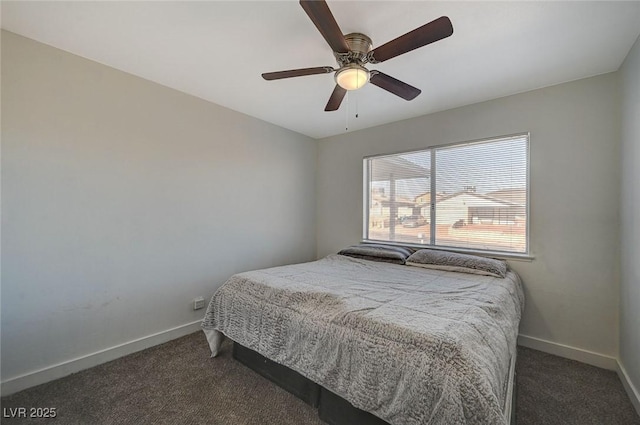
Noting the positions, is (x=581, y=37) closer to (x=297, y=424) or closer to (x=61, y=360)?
(x=297, y=424)

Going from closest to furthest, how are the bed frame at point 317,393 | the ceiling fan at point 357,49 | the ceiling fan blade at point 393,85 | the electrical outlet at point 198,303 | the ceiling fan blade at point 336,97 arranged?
the ceiling fan at point 357,49, the bed frame at point 317,393, the ceiling fan blade at point 393,85, the ceiling fan blade at point 336,97, the electrical outlet at point 198,303

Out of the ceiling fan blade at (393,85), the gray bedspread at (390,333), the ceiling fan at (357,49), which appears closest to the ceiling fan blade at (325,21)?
the ceiling fan at (357,49)

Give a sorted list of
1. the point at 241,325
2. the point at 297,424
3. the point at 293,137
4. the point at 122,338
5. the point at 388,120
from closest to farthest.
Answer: the point at 297,424 → the point at 241,325 → the point at 122,338 → the point at 388,120 → the point at 293,137

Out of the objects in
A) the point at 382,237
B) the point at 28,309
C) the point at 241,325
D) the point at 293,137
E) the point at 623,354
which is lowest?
the point at 623,354

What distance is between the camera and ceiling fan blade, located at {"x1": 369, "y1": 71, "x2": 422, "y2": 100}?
1.82 metres

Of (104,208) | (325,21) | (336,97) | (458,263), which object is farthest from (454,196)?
(104,208)

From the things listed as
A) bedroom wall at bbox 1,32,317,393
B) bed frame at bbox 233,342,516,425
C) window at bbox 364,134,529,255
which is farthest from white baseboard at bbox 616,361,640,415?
bedroom wall at bbox 1,32,317,393

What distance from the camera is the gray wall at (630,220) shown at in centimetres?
177

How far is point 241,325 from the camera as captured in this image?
78.5 inches

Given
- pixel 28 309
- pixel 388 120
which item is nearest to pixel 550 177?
pixel 388 120

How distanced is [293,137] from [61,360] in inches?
133

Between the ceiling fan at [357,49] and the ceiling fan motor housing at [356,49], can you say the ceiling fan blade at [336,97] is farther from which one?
the ceiling fan motor housing at [356,49]

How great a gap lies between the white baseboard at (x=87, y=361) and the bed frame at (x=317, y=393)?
84cm

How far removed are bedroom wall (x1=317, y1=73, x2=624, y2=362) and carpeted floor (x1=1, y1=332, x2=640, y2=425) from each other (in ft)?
0.96
